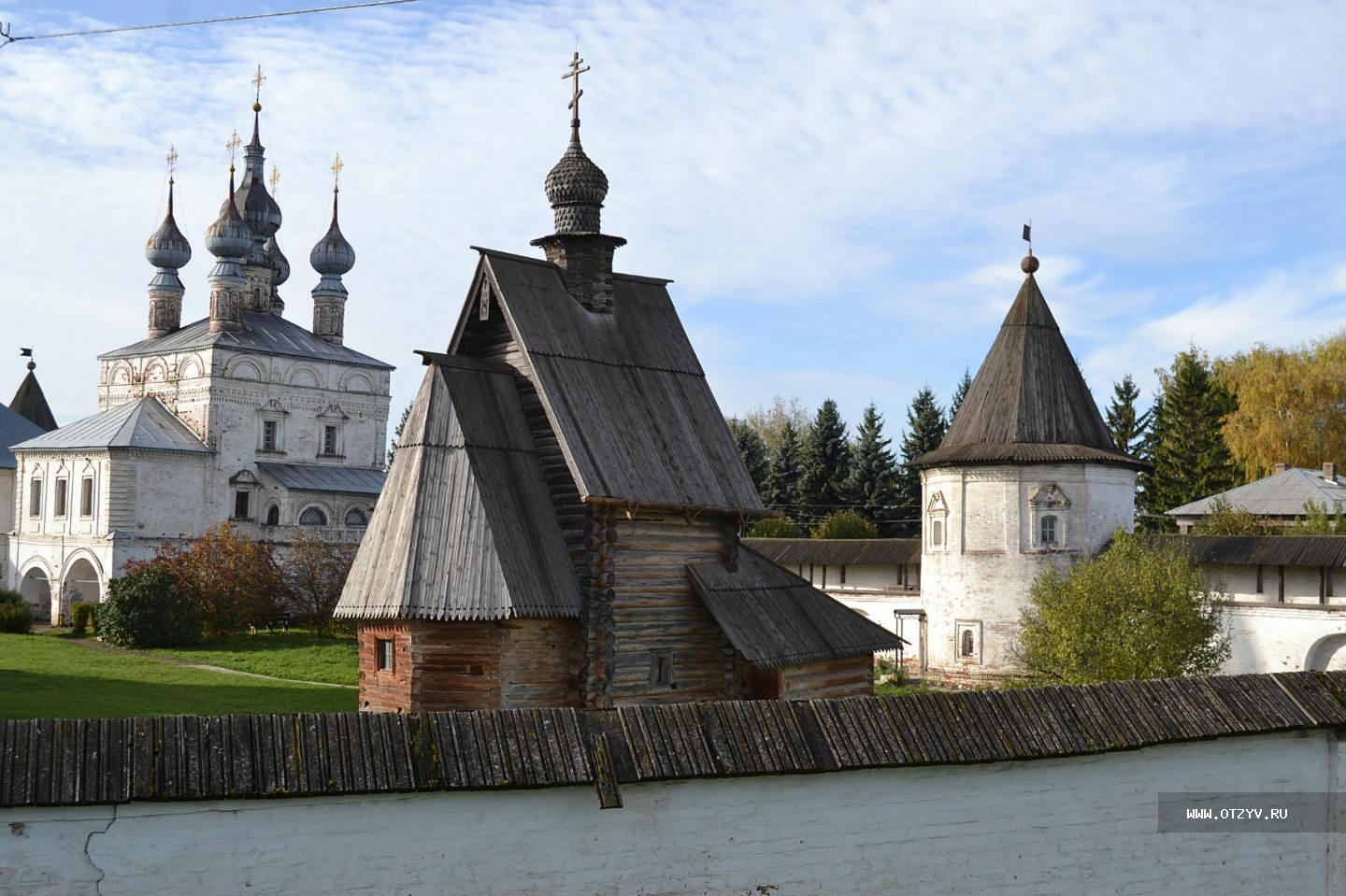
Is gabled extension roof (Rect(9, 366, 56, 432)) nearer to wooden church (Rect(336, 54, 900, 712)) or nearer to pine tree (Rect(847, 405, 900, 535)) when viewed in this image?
pine tree (Rect(847, 405, 900, 535))

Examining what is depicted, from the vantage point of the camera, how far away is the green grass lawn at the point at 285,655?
99.6 ft

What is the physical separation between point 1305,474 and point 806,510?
19333 mm

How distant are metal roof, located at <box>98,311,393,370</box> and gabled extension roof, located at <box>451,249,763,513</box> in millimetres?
31810

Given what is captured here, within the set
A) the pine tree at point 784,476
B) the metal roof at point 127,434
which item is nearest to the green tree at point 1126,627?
the metal roof at point 127,434

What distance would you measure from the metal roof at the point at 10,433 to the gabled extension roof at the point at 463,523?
37767 mm

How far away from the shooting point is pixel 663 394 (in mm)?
A: 19500

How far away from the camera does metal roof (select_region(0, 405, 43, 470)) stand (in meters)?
49.7

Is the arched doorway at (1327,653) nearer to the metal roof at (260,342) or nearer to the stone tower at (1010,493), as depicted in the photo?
the stone tower at (1010,493)

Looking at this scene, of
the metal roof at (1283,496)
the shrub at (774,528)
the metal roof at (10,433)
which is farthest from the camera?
the metal roof at (10,433)

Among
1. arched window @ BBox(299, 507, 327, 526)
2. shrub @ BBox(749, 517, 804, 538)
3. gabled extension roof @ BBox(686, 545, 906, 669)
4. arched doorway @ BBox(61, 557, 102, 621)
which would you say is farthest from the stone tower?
arched doorway @ BBox(61, 557, 102, 621)

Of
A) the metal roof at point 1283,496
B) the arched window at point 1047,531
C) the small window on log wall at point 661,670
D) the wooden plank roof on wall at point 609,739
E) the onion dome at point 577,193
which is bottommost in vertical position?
the small window on log wall at point 661,670

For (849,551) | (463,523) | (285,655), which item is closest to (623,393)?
(463,523)

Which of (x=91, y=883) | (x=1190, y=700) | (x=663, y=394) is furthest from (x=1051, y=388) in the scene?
(x=91, y=883)

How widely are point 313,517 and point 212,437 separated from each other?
4451 mm
